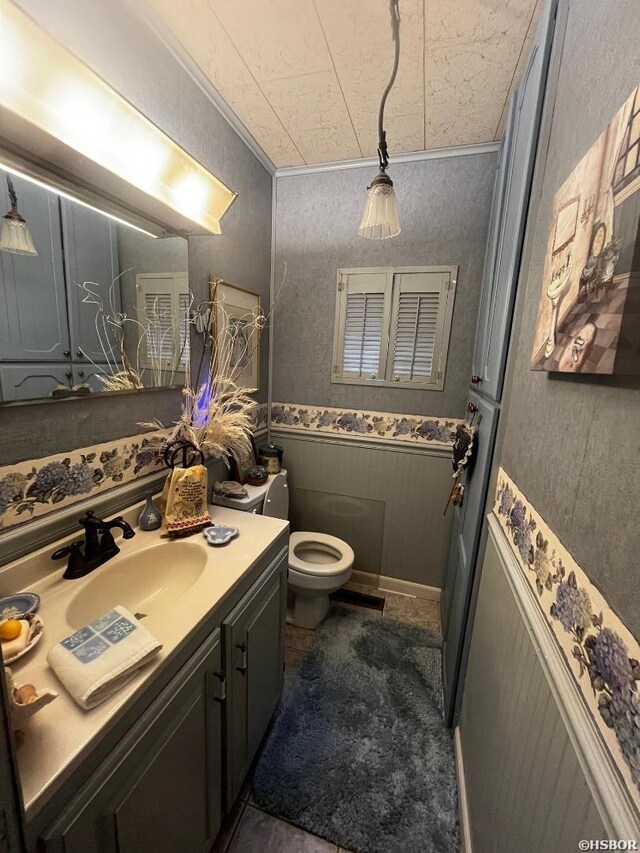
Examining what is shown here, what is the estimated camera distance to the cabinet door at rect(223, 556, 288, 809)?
932mm

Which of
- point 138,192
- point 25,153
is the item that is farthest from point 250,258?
point 25,153

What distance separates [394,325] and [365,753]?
191 cm

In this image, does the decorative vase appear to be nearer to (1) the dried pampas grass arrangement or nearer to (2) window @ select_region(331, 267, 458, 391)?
(1) the dried pampas grass arrangement

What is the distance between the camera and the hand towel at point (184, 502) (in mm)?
1138

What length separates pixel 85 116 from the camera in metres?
0.86

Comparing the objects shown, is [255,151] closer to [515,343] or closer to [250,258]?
[250,258]

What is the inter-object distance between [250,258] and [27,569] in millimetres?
1628

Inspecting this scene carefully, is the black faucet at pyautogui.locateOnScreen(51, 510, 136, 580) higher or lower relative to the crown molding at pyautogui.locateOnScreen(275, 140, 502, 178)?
lower

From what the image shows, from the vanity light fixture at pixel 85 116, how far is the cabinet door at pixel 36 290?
0.48ft

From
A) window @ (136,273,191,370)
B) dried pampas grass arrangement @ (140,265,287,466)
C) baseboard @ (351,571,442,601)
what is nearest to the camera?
window @ (136,273,191,370)

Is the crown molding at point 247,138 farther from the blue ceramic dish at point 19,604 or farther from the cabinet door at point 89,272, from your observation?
the blue ceramic dish at point 19,604

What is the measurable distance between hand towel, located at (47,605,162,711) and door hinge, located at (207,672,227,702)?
0.25m

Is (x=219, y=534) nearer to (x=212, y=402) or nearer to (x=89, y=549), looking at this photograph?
(x=89, y=549)

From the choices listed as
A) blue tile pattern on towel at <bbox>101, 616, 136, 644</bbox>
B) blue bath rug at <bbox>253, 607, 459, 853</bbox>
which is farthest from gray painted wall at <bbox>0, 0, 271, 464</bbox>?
blue bath rug at <bbox>253, 607, 459, 853</bbox>
